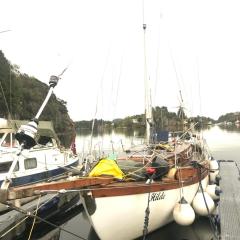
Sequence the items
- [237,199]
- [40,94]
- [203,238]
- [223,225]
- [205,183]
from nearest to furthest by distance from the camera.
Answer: [223,225] < [203,238] < [237,199] < [205,183] < [40,94]

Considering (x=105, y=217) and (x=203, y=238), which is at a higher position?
(x=105, y=217)

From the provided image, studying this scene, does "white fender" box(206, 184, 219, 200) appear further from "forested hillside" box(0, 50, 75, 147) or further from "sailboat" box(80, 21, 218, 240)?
"forested hillside" box(0, 50, 75, 147)

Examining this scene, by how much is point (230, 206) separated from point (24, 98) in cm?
8036

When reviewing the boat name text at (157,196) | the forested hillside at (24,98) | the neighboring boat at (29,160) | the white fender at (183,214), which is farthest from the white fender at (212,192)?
the forested hillside at (24,98)

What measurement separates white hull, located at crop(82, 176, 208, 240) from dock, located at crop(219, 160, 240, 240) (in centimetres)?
196

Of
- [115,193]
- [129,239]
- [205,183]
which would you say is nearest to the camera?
[115,193]

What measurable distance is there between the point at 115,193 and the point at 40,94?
301ft

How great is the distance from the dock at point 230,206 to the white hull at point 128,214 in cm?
196

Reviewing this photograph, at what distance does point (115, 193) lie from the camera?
11.1 m

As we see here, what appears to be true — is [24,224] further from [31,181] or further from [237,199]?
[237,199]

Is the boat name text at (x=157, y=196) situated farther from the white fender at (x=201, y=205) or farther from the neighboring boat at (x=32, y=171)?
the neighboring boat at (x=32, y=171)

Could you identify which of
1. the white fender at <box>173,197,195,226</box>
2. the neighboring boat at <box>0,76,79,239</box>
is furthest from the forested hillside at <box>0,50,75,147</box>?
the white fender at <box>173,197,195,226</box>

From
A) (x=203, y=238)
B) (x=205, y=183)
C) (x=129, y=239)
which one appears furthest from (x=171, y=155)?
(x=129, y=239)

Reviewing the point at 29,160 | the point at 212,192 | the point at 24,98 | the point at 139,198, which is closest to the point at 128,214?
the point at 139,198
